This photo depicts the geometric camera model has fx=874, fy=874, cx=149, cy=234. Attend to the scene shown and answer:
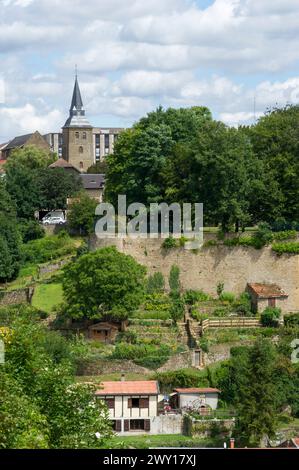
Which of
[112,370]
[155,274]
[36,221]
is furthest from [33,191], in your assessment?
[112,370]

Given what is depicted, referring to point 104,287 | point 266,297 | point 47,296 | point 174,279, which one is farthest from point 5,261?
point 266,297

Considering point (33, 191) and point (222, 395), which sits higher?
point (33, 191)

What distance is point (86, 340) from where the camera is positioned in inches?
1304

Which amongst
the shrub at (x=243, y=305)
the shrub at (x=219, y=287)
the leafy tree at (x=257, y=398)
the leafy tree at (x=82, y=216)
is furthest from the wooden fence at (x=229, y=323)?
the leafy tree at (x=82, y=216)

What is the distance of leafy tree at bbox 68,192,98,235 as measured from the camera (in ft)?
153

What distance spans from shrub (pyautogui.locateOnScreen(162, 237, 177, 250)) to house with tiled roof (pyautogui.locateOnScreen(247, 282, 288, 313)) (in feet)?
11.3

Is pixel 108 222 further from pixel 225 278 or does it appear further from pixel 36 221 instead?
pixel 36 221

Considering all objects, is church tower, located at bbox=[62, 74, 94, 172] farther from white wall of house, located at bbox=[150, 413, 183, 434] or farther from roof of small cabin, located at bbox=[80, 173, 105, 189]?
white wall of house, located at bbox=[150, 413, 183, 434]

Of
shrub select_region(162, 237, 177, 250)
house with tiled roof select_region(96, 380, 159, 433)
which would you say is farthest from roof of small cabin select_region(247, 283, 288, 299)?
house with tiled roof select_region(96, 380, 159, 433)

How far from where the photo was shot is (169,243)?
113ft

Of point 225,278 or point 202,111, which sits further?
point 202,111

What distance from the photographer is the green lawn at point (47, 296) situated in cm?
3562

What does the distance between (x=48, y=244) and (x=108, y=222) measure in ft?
28.6

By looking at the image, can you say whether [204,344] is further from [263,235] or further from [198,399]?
[263,235]
